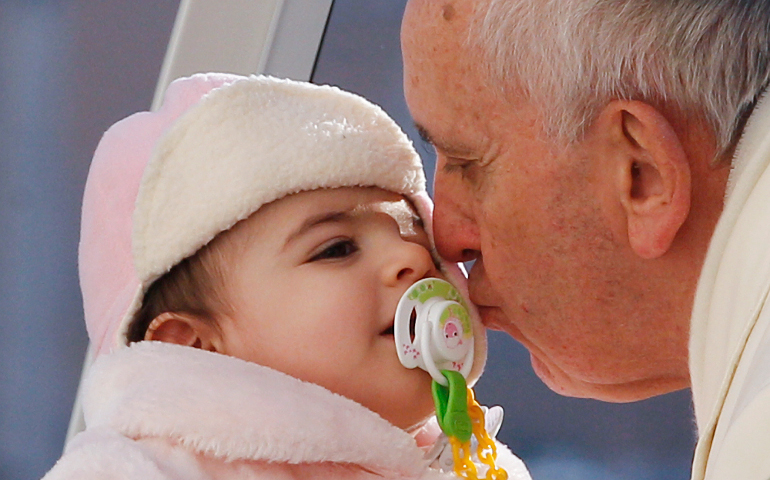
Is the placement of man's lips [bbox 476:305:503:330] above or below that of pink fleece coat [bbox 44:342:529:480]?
above

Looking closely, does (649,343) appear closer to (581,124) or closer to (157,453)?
(581,124)

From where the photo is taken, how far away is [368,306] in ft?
4.11

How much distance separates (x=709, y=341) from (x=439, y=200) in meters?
0.43

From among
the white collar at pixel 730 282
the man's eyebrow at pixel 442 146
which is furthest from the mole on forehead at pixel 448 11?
the white collar at pixel 730 282

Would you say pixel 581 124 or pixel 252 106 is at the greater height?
pixel 581 124

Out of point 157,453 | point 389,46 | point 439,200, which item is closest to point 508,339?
point 389,46

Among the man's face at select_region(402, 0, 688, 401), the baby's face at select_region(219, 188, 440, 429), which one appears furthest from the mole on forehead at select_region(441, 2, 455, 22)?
the baby's face at select_region(219, 188, 440, 429)

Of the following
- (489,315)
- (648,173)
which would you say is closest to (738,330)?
(648,173)

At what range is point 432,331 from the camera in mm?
1227

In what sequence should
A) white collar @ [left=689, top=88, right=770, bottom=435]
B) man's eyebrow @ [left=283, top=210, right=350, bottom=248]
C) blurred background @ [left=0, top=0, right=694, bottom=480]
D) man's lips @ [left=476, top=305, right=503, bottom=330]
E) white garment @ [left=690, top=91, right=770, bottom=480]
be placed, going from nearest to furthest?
white garment @ [left=690, top=91, right=770, bottom=480] < white collar @ [left=689, top=88, right=770, bottom=435] < man's eyebrow @ [left=283, top=210, right=350, bottom=248] < man's lips @ [left=476, top=305, right=503, bottom=330] < blurred background @ [left=0, top=0, right=694, bottom=480]

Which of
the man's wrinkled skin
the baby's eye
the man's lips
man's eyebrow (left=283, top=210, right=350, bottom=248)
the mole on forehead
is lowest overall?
the man's lips

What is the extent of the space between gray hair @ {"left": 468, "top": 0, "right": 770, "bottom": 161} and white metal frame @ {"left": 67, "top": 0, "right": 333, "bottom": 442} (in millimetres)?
992

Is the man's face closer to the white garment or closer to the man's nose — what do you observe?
the man's nose

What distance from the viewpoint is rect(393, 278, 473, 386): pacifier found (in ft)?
4.02
